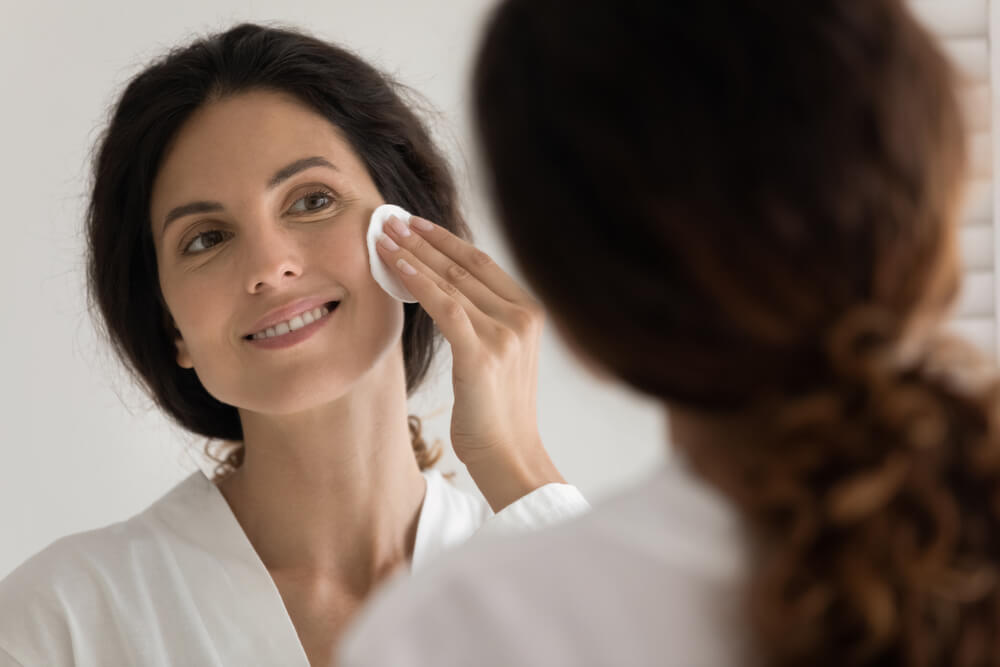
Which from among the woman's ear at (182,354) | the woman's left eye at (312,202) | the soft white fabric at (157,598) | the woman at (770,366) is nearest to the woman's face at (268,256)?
the woman's left eye at (312,202)

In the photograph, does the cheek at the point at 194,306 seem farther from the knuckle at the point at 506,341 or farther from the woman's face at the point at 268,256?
the knuckle at the point at 506,341

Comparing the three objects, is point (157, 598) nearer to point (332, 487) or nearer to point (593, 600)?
point (332, 487)

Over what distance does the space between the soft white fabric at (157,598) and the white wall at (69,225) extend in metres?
0.54

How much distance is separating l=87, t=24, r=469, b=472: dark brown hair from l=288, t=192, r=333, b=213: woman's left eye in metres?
0.10

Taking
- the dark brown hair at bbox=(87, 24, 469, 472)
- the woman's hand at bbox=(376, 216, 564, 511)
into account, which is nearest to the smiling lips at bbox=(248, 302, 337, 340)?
the woman's hand at bbox=(376, 216, 564, 511)

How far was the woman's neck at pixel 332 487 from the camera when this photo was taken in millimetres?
1519

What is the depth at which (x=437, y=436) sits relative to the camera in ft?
7.27

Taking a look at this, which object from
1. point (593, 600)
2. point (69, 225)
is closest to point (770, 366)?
point (593, 600)

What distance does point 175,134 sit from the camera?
1520 mm

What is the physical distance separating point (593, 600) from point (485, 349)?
810 mm

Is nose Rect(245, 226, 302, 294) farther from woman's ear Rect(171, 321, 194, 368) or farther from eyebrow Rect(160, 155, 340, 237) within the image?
woman's ear Rect(171, 321, 194, 368)

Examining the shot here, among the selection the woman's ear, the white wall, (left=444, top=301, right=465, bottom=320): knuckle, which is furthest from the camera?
the white wall

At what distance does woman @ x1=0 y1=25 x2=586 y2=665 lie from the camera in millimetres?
1415

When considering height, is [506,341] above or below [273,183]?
below
